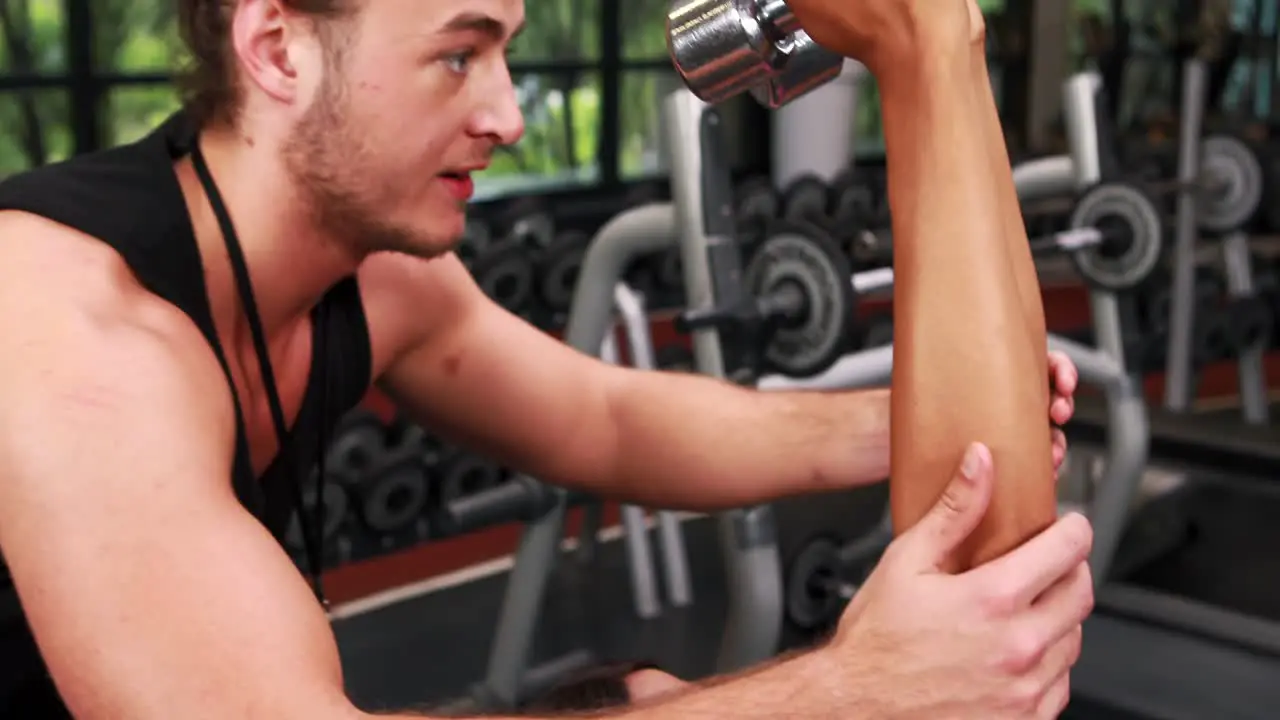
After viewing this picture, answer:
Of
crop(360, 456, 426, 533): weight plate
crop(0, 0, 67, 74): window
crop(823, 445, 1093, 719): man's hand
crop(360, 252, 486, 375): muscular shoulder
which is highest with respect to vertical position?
crop(0, 0, 67, 74): window

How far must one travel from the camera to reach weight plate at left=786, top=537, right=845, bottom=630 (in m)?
2.06

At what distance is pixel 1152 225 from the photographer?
2504 millimetres

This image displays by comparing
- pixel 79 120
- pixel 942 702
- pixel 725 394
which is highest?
pixel 79 120

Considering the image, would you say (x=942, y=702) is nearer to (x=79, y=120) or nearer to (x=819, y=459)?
(x=819, y=459)

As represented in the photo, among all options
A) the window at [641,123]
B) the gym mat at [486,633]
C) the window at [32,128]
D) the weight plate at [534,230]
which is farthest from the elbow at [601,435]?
the window at [641,123]

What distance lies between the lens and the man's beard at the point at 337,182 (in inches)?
37.8

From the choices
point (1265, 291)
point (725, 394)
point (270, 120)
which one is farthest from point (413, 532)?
point (1265, 291)

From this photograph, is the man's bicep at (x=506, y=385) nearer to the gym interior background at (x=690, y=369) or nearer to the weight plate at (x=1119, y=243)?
the gym interior background at (x=690, y=369)

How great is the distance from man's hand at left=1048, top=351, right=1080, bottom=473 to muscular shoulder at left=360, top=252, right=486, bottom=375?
0.59 metres

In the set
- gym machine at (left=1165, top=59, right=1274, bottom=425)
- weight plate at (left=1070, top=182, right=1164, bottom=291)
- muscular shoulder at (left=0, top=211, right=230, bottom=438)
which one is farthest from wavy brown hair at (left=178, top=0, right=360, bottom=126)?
gym machine at (left=1165, top=59, right=1274, bottom=425)

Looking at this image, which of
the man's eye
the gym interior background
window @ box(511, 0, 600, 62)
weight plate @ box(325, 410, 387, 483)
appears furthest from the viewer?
window @ box(511, 0, 600, 62)

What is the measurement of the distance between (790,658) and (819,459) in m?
0.33

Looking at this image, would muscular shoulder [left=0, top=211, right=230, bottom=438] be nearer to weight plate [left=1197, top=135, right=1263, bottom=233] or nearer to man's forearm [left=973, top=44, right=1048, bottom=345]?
man's forearm [left=973, top=44, right=1048, bottom=345]

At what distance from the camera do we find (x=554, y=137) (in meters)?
4.20
